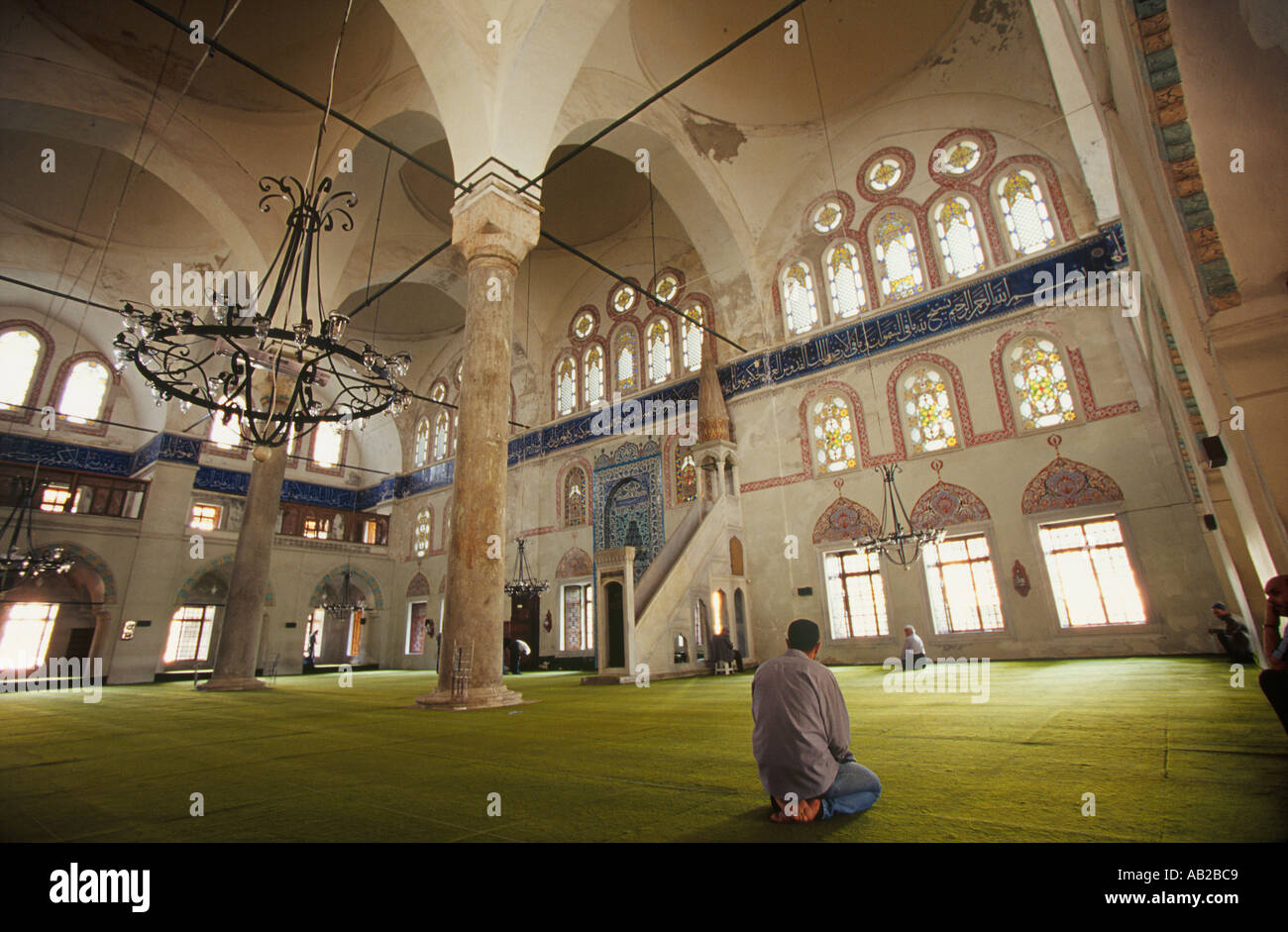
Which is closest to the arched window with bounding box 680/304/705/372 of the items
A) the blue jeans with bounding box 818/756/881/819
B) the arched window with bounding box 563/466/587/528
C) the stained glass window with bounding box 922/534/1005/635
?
the arched window with bounding box 563/466/587/528

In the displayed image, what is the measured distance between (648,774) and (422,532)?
1528 centimetres

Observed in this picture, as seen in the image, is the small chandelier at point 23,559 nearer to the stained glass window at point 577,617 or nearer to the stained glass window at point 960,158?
the stained glass window at point 577,617

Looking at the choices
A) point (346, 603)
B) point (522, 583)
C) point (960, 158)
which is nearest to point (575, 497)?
point (522, 583)

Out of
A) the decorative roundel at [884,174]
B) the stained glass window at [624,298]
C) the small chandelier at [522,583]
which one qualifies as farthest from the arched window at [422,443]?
the decorative roundel at [884,174]

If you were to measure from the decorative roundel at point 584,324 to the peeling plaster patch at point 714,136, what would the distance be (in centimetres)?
428

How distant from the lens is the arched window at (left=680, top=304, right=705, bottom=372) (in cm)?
1205

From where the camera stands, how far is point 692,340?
480 inches

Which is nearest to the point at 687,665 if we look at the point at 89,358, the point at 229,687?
the point at 229,687

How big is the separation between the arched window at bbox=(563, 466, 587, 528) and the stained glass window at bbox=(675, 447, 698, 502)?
2.42 m

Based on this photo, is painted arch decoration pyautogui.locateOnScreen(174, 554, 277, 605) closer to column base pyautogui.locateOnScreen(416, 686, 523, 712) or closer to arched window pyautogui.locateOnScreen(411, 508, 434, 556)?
arched window pyautogui.locateOnScreen(411, 508, 434, 556)

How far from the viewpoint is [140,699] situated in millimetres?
7059

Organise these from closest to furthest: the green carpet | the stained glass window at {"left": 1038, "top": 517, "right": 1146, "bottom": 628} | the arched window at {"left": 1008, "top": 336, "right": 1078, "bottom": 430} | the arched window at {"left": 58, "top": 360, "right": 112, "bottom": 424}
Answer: the green carpet < the stained glass window at {"left": 1038, "top": 517, "right": 1146, "bottom": 628} < the arched window at {"left": 1008, "top": 336, "right": 1078, "bottom": 430} < the arched window at {"left": 58, "top": 360, "right": 112, "bottom": 424}

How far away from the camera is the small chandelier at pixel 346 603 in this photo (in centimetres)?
1418
